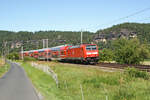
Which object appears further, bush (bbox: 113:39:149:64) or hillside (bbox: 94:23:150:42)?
hillside (bbox: 94:23:150:42)

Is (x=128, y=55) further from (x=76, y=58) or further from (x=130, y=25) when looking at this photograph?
(x=130, y=25)

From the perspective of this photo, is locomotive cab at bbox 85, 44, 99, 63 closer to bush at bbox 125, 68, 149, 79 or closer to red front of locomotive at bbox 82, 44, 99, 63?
red front of locomotive at bbox 82, 44, 99, 63

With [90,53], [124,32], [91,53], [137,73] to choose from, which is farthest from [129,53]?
[124,32]

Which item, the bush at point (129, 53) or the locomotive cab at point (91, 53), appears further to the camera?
the bush at point (129, 53)

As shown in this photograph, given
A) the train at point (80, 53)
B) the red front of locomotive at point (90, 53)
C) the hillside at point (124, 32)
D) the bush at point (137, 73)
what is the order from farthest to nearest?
the hillside at point (124, 32), the train at point (80, 53), the red front of locomotive at point (90, 53), the bush at point (137, 73)

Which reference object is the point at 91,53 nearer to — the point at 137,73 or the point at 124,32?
the point at 137,73

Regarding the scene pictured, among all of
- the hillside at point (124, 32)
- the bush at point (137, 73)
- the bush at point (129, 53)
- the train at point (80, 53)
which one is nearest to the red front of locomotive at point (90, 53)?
the train at point (80, 53)

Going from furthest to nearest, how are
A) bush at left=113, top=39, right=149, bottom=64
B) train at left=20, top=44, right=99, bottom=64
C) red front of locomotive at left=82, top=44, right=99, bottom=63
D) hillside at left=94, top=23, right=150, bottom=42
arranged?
hillside at left=94, top=23, right=150, bottom=42 → bush at left=113, top=39, right=149, bottom=64 → train at left=20, top=44, right=99, bottom=64 → red front of locomotive at left=82, top=44, right=99, bottom=63

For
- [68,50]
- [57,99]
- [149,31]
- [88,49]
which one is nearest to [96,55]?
[88,49]

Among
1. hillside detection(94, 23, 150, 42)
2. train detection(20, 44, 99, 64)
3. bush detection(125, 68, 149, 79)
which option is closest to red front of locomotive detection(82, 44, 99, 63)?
train detection(20, 44, 99, 64)

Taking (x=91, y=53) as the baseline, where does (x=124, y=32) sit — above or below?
above

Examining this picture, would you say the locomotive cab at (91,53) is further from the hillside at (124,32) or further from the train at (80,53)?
the hillside at (124,32)

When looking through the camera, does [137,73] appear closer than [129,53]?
Yes

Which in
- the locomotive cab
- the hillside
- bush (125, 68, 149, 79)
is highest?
the hillside
